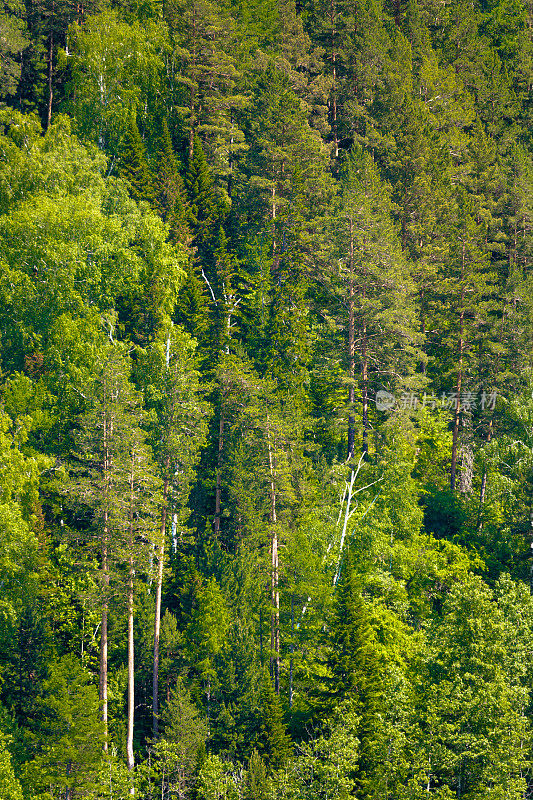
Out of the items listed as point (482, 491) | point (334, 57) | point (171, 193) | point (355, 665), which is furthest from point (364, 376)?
point (334, 57)

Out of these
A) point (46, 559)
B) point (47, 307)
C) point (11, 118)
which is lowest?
point (46, 559)

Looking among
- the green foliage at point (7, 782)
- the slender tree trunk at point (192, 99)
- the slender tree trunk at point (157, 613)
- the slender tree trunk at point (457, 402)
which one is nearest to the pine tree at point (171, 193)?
the slender tree trunk at point (192, 99)

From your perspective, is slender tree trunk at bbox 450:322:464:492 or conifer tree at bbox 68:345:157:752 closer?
conifer tree at bbox 68:345:157:752

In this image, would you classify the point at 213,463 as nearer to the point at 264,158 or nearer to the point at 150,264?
the point at 150,264

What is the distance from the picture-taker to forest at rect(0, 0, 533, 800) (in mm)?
38094

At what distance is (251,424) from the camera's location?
152 feet

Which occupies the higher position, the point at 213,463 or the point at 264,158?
the point at 264,158

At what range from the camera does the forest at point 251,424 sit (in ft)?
125

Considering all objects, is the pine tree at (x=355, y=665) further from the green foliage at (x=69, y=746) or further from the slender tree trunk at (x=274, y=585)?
the green foliage at (x=69, y=746)

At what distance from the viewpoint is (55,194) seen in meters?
52.7

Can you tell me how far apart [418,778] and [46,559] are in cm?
1808

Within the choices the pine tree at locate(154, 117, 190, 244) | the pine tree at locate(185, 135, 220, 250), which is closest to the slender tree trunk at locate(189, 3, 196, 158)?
the pine tree at locate(185, 135, 220, 250)

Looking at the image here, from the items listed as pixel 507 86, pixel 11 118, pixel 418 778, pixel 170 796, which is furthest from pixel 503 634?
pixel 507 86

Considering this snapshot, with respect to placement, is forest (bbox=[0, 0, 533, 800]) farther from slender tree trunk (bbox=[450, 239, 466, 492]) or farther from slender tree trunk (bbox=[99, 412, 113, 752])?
slender tree trunk (bbox=[450, 239, 466, 492])
